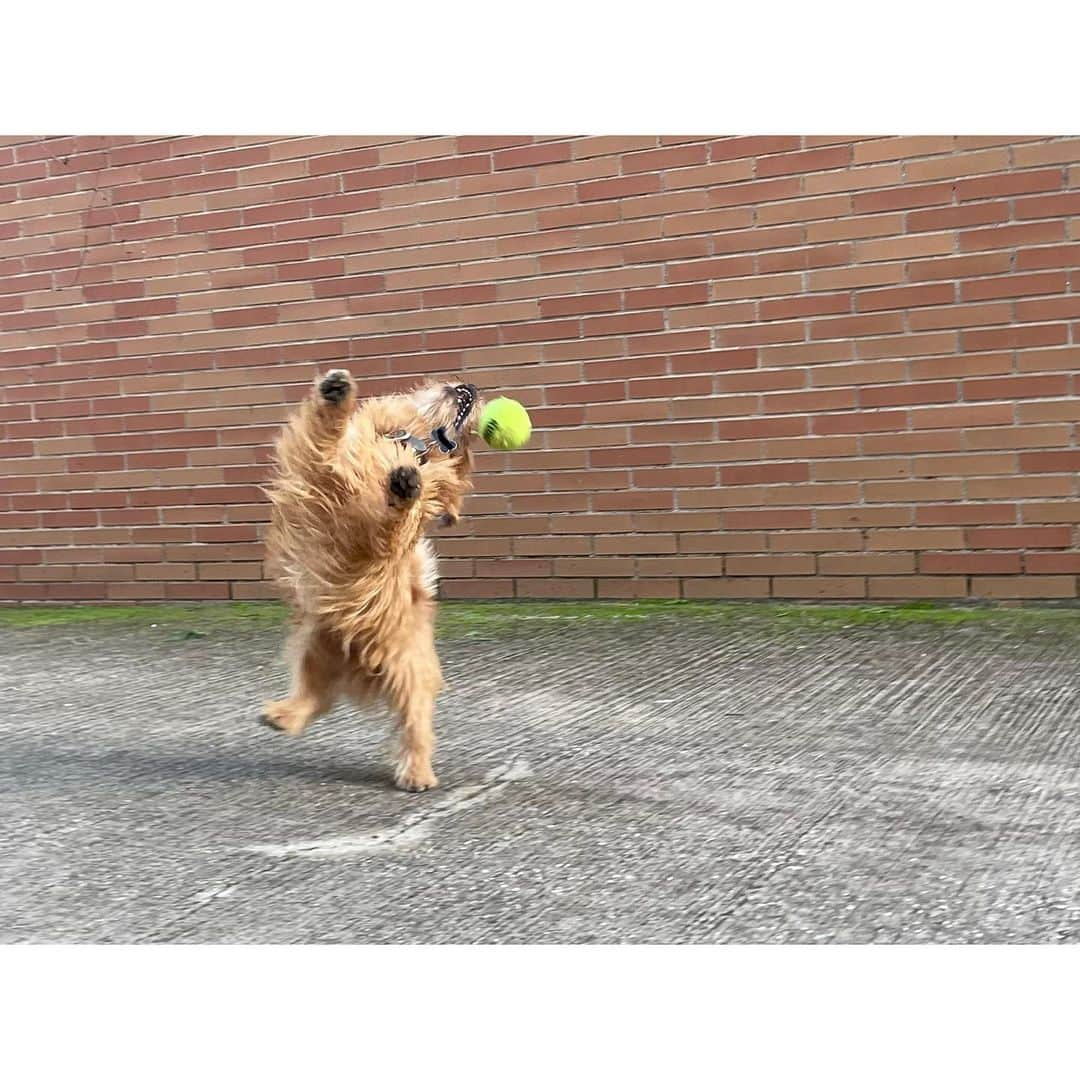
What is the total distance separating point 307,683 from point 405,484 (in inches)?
36.4

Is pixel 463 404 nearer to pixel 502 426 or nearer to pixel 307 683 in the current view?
pixel 502 426

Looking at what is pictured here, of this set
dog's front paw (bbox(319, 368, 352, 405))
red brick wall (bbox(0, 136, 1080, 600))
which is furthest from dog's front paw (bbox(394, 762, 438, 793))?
red brick wall (bbox(0, 136, 1080, 600))

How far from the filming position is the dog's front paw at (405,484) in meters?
4.10

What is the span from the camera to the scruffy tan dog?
168 inches

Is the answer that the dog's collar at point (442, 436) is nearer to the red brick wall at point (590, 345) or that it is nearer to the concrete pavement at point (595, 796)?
the concrete pavement at point (595, 796)

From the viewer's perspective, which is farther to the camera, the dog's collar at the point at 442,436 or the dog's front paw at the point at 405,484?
the dog's collar at the point at 442,436

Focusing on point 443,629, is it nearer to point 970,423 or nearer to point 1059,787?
point 970,423

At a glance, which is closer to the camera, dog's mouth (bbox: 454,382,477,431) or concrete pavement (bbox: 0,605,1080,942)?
concrete pavement (bbox: 0,605,1080,942)

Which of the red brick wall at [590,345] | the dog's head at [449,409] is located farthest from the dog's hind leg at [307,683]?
the red brick wall at [590,345]

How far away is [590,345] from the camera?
7426 mm

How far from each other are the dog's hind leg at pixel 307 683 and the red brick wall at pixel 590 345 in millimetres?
3028

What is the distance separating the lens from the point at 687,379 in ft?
23.7

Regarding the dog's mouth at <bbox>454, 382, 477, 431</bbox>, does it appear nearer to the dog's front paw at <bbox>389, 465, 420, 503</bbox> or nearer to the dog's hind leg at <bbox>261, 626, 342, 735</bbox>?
the dog's front paw at <bbox>389, 465, 420, 503</bbox>

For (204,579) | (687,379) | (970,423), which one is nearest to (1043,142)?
(970,423)
